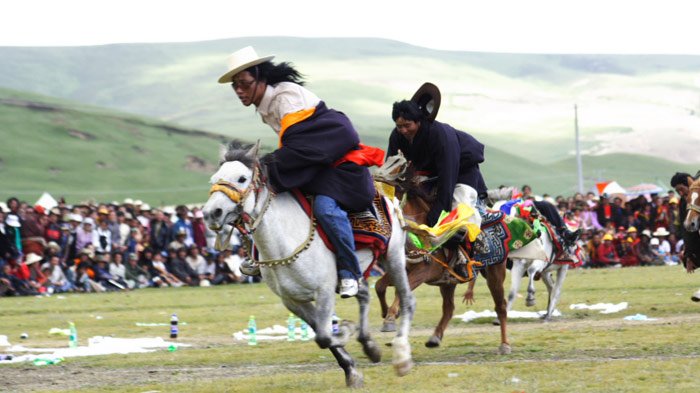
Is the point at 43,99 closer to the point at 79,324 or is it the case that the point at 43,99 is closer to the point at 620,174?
the point at 620,174

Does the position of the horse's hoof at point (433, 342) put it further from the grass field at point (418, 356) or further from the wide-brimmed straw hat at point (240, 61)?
the wide-brimmed straw hat at point (240, 61)

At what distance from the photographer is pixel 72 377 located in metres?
12.1

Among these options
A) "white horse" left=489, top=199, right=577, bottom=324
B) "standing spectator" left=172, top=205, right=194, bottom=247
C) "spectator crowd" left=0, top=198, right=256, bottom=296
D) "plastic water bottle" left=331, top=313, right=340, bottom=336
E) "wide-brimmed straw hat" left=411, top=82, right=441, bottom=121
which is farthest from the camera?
"standing spectator" left=172, top=205, right=194, bottom=247

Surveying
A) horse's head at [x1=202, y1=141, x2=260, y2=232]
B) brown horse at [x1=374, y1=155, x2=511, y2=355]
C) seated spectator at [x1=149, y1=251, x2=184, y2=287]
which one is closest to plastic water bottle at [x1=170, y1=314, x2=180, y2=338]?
brown horse at [x1=374, y1=155, x2=511, y2=355]

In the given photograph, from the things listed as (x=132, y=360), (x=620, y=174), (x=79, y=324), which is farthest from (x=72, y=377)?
(x=620, y=174)

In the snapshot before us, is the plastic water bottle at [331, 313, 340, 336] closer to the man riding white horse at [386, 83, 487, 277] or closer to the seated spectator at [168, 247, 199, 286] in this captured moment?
the man riding white horse at [386, 83, 487, 277]

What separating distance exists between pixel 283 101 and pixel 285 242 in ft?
4.69

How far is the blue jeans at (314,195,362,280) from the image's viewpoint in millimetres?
10391

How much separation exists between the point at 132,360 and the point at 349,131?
4.48 m

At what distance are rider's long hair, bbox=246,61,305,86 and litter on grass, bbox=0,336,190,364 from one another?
494 centimetres

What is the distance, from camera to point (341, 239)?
10406mm

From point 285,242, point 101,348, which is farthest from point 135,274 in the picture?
point 285,242

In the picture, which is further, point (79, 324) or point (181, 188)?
point (181, 188)

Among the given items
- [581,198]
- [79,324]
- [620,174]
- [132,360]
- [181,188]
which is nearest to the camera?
[132,360]
